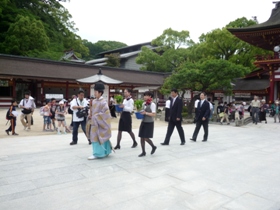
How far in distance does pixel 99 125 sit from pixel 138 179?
63.7 inches

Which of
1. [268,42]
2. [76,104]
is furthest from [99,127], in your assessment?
[268,42]

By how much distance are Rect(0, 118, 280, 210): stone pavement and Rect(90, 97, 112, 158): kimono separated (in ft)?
1.01

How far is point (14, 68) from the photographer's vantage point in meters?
19.5

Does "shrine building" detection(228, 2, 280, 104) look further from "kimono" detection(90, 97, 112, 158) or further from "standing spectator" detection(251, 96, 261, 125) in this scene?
"kimono" detection(90, 97, 112, 158)

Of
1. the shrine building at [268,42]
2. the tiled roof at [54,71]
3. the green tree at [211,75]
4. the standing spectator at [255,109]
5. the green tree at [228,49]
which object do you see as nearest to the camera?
the standing spectator at [255,109]

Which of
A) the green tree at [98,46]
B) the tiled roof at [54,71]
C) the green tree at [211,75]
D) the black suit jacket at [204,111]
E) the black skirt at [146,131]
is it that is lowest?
the black skirt at [146,131]

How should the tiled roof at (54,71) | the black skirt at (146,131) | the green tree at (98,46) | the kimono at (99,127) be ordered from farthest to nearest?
the green tree at (98,46) < the tiled roof at (54,71) < the black skirt at (146,131) < the kimono at (99,127)

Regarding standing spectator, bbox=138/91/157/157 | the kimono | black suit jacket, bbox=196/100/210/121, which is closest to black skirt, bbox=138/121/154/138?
standing spectator, bbox=138/91/157/157

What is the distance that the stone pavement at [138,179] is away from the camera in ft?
10.0

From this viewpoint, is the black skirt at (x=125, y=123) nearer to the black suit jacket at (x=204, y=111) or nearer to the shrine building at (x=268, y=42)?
the black suit jacket at (x=204, y=111)

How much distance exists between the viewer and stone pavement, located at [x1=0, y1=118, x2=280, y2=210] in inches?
120

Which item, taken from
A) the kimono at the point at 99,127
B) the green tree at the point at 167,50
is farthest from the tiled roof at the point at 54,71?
the kimono at the point at 99,127

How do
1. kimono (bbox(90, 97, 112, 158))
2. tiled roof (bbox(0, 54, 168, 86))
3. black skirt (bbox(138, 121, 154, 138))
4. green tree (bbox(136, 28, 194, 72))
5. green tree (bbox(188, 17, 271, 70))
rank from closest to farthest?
kimono (bbox(90, 97, 112, 158)), black skirt (bbox(138, 121, 154, 138)), tiled roof (bbox(0, 54, 168, 86)), green tree (bbox(188, 17, 271, 70)), green tree (bbox(136, 28, 194, 72))

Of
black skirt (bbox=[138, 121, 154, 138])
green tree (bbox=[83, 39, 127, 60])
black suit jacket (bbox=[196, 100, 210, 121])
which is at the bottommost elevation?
black skirt (bbox=[138, 121, 154, 138])
